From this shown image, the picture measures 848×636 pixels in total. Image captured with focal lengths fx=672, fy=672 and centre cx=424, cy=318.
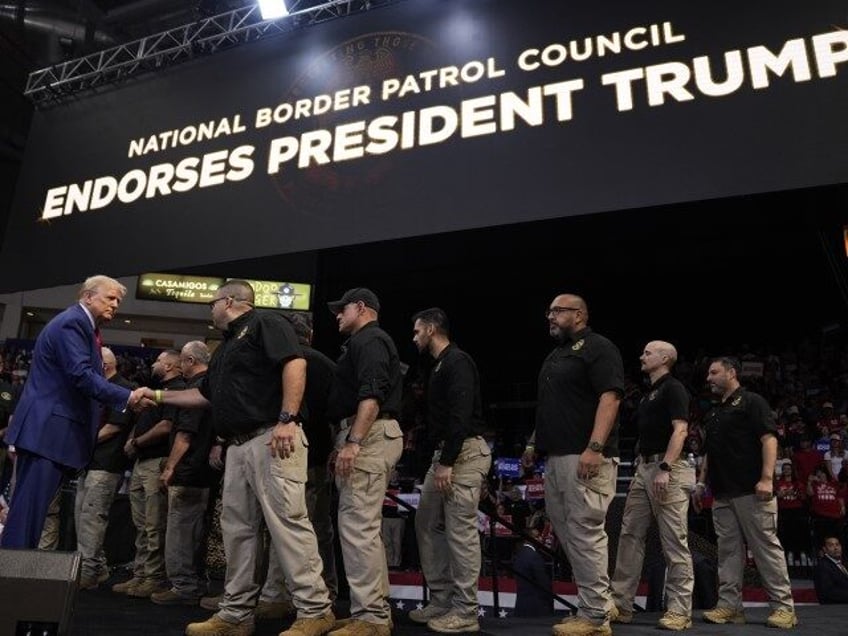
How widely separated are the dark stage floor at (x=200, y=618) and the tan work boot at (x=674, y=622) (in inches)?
1.7

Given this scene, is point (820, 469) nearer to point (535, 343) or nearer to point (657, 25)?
point (657, 25)

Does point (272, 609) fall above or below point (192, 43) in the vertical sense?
below

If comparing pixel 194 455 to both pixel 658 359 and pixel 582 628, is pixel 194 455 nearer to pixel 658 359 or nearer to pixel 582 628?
pixel 582 628

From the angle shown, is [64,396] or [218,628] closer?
[218,628]

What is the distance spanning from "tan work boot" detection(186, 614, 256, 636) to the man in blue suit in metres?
0.73

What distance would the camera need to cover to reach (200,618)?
3.29 metres

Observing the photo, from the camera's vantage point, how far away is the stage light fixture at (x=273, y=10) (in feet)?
21.9

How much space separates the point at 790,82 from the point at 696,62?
2.24 ft

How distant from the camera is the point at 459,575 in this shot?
3.26 meters

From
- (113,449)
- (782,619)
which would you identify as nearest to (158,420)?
(113,449)

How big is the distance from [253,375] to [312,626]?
105 centimetres

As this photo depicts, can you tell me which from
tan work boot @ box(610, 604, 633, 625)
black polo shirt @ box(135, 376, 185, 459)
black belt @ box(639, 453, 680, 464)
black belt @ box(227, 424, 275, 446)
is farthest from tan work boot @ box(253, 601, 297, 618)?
black belt @ box(639, 453, 680, 464)

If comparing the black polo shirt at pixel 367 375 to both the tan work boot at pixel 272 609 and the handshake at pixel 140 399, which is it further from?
the tan work boot at pixel 272 609

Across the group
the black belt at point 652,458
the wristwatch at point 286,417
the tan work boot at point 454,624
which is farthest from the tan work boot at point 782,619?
the wristwatch at point 286,417
